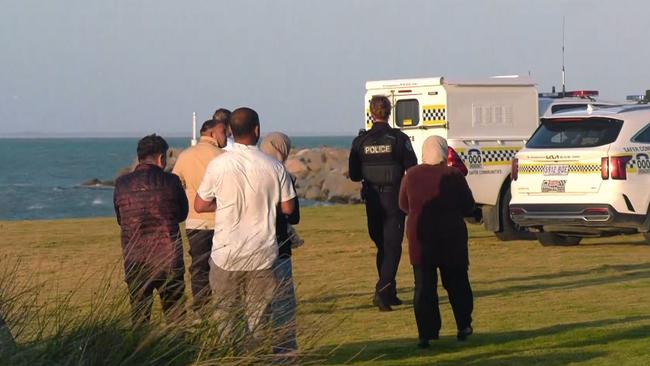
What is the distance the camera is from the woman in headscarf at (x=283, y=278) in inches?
281

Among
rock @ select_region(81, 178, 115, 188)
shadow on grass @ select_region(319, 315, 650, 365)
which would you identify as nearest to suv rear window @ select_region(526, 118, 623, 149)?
shadow on grass @ select_region(319, 315, 650, 365)

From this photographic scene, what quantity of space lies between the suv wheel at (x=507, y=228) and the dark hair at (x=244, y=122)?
10861 mm

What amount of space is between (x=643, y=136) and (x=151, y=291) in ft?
32.6

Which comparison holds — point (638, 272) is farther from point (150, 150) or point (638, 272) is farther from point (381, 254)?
point (150, 150)

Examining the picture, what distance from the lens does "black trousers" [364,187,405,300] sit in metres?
11.8

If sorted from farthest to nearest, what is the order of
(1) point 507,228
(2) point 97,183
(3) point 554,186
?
(2) point 97,183 < (1) point 507,228 < (3) point 554,186

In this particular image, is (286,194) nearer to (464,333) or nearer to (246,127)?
(246,127)

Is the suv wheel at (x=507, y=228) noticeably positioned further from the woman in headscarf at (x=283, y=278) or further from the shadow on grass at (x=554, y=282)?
the woman in headscarf at (x=283, y=278)

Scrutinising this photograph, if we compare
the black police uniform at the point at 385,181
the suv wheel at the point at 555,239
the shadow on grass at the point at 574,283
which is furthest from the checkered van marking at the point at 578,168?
the black police uniform at the point at 385,181

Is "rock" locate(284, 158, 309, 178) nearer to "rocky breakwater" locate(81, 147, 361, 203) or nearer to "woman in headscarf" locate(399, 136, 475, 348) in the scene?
"rocky breakwater" locate(81, 147, 361, 203)

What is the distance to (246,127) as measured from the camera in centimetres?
814

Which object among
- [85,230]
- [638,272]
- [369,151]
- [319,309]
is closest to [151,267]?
[319,309]

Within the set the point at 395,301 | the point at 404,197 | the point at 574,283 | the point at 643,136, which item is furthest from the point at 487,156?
the point at 404,197

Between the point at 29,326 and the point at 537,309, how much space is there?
19.7 ft
